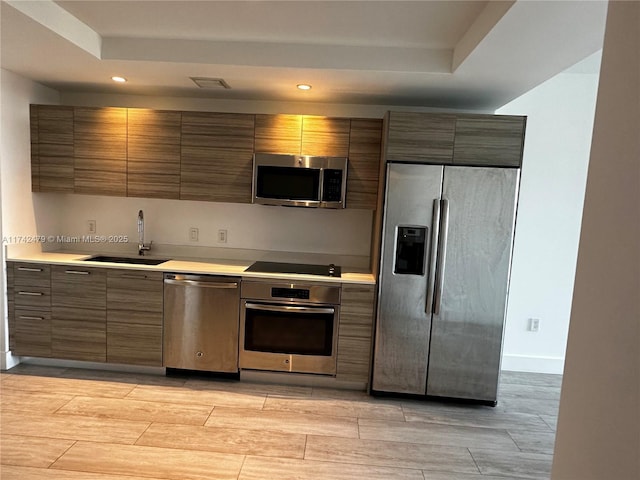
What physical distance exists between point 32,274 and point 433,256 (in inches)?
121

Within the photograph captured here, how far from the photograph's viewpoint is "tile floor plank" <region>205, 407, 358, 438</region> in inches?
105

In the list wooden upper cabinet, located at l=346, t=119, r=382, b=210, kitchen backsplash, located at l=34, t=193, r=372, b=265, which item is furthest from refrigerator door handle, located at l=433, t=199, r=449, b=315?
kitchen backsplash, located at l=34, t=193, r=372, b=265

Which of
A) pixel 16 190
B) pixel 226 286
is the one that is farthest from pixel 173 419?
pixel 16 190

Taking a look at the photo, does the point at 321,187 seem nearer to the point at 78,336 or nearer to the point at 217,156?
the point at 217,156

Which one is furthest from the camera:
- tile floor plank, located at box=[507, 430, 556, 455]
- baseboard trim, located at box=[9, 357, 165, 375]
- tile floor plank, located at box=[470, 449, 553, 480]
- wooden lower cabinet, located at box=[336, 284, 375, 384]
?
baseboard trim, located at box=[9, 357, 165, 375]

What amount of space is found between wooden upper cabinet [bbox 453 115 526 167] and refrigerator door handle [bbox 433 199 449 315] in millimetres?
352

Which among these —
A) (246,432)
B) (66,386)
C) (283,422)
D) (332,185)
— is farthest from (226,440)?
(332,185)

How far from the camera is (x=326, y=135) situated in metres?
3.33

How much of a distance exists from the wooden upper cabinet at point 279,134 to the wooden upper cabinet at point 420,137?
0.77 meters

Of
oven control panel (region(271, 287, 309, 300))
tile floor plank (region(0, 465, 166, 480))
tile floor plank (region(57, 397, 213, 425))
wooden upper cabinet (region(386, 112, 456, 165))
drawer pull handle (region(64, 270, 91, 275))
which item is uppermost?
wooden upper cabinet (region(386, 112, 456, 165))

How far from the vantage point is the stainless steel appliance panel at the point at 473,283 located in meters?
2.92

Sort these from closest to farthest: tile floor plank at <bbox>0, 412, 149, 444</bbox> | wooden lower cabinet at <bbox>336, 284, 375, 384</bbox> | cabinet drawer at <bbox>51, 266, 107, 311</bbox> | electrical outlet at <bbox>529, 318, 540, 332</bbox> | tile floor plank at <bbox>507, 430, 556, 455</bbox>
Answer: tile floor plank at <bbox>0, 412, 149, 444</bbox> < tile floor plank at <bbox>507, 430, 556, 455</bbox> < wooden lower cabinet at <bbox>336, 284, 375, 384</bbox> < cabinet drawer at <bbox>51, 266, 107, 311</bbox> < electrical outlet at <bbox>529, 318, 540, 332</bbox>

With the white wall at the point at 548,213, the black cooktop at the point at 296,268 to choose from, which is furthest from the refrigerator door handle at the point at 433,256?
the white wall at the point at 548,213

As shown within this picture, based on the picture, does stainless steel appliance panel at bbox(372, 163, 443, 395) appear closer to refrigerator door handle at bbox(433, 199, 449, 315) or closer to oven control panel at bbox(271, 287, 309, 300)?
refrigerator door handle at bbox(433, 199, 449, 315)
